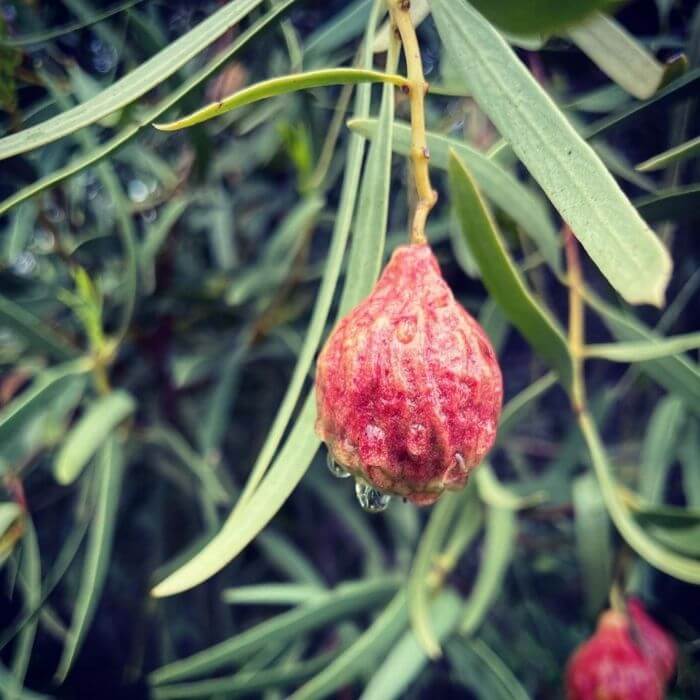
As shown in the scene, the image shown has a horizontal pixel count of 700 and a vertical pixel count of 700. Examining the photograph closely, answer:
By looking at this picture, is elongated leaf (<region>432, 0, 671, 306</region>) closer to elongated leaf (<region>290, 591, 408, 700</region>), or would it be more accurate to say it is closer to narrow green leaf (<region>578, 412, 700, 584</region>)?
narrow green leaf (<region>578, 412, 700, 584</region>)

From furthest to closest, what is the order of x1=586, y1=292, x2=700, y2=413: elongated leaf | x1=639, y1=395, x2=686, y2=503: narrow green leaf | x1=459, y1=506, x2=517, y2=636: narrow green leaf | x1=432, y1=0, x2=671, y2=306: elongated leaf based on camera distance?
x1=639, y1=395, x2=686, y2=503: narrow green leaf
x1=459, y1=506, x2=517, y2=636: narrow green leaf
x1=586, y1=292, x2=700, y2=413: elongated leaf
x1=432, y1=0, x2=671, y2=306: elongated leaf

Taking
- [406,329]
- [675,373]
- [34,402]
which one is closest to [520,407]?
[675,373]

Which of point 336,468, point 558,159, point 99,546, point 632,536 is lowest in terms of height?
point 632,536

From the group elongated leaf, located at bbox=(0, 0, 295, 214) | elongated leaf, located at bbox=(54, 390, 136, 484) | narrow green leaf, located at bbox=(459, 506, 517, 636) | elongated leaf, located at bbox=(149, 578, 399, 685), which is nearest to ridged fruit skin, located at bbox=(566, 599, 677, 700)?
narrow green leaf, located at bbox=(459, 506, 517, 636)

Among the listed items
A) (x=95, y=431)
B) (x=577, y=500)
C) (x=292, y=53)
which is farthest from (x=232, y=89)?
(x=577, y=500)

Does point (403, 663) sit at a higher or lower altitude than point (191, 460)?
lower

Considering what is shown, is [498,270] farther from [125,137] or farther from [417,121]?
[125,137]

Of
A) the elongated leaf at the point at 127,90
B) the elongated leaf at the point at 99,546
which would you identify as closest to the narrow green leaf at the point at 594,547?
the elongated leaf at the point at 99,546

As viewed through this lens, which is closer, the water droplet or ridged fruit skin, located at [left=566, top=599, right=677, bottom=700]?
the water droplet
